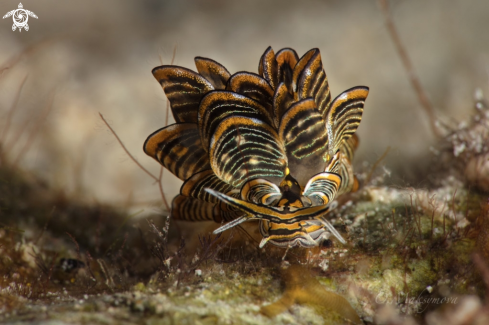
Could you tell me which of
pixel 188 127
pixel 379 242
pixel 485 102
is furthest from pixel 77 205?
pixel 485 102

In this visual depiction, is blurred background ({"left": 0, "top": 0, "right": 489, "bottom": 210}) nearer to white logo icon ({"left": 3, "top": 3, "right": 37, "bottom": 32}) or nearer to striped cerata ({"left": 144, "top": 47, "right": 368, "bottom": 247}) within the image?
white logo icon ({"left": 3, "top": 3, "right": 37, "bottom": 32})

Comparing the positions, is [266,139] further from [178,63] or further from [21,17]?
[21,17]

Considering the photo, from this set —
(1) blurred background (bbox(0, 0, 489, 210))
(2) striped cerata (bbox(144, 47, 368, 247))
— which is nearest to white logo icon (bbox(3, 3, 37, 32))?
(1) blurred background (bbox(0, 0, 489, 210))

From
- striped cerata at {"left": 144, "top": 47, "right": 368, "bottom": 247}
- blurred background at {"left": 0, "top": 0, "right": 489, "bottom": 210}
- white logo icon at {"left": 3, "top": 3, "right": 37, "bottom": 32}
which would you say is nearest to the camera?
striped cerata at {"left": 144, "top": 47, "right": 368, "bottom": 247}

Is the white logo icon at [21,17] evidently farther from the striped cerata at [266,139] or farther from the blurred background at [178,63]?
the striped cerata at [266,139]

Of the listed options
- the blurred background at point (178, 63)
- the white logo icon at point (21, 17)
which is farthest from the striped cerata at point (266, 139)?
the white logo icon at point (21, 17)

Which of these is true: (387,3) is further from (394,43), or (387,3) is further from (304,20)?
(304,20)
